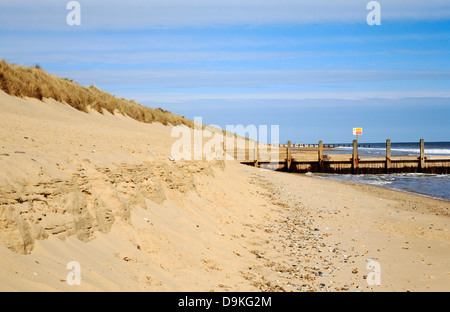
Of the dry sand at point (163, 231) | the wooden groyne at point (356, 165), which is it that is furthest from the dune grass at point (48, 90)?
the wooden groyne at point (356, 165)

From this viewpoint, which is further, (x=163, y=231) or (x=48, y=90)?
(x=48, y=90)

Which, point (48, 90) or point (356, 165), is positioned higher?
point (48, 90)

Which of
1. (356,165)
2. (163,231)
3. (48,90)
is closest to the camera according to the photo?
(163,231)

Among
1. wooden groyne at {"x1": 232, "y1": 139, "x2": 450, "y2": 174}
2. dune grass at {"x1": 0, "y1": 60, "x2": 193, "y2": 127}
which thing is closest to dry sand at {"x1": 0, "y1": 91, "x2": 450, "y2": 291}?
dune grass at {"x1": 0, "y1": 60, "x2": 193, "y2": 127}

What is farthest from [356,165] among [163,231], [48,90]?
[163,231]

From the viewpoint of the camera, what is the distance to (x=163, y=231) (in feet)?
22.0

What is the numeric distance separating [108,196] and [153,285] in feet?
5.99

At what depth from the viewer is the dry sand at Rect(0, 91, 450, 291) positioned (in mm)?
4523

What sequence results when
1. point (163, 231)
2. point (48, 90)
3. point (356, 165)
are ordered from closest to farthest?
point (163, 231) → point (48, 90) → point (356, 165)

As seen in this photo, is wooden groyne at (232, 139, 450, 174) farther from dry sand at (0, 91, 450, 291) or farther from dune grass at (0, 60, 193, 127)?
dry sand at (0, 91, 450, 291)

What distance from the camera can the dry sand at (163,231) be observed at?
4.52 meters

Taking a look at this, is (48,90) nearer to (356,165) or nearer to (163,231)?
(163,231)
